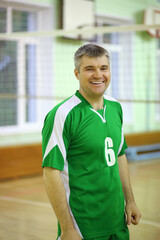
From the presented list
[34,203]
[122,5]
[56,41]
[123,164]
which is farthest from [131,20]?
[123,164]

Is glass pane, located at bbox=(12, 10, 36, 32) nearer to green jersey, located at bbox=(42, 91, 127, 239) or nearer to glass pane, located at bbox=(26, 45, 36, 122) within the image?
glass pane, located at bbox=(26, 45, 36, 122)

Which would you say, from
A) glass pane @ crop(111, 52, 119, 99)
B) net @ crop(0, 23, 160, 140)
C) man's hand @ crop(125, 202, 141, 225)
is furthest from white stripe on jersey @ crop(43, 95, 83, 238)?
glass pane @ crop(111, 52, 119, 99)

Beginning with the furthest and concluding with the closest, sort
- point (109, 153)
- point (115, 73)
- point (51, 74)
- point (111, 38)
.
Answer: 1. point (115, 73)
2. point (111, 38)
3. point (51, 74)
4. point (109, 153)

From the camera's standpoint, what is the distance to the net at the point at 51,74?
315 inches

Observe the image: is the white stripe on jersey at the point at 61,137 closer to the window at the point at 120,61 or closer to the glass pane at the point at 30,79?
the glass pane at the point at 30,79

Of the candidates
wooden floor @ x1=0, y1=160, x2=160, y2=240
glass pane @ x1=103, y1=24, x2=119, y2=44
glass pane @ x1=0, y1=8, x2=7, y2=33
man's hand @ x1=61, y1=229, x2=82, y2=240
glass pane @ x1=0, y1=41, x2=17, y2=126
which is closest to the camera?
man's hand @ x1=61, y1=229, x2=82, y2=240

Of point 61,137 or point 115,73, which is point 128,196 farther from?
point 115,73

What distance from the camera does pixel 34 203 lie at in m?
5.59

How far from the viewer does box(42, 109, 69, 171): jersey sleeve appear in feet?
6.56

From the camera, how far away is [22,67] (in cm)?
817

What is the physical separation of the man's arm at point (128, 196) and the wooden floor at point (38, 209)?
76.7 inches

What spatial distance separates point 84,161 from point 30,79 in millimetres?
6478

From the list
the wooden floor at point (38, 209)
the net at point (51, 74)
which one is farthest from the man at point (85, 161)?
the net at point (51, 74)

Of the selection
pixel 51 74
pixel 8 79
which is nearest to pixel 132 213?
pixel 8 79
